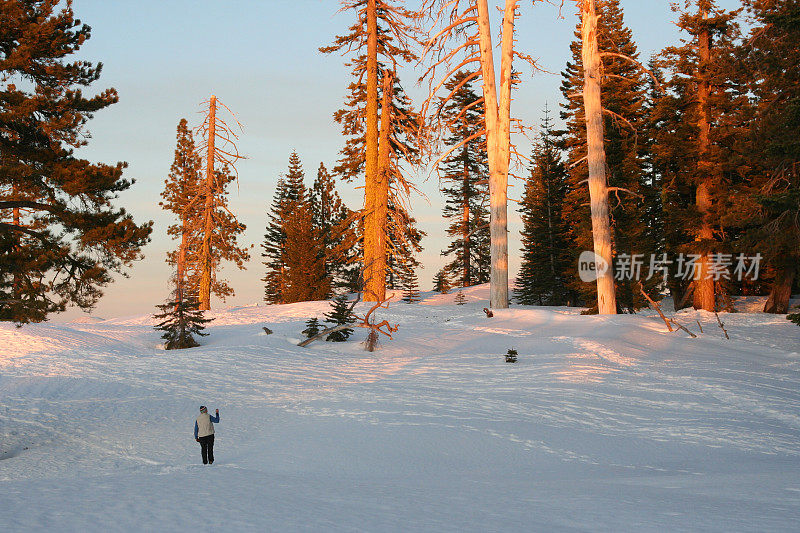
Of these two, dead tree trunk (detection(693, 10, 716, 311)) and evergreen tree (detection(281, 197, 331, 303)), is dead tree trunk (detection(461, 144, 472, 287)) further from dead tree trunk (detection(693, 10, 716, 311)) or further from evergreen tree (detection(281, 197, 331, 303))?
dead tree trunk (detection(693, 10, 716, 311))

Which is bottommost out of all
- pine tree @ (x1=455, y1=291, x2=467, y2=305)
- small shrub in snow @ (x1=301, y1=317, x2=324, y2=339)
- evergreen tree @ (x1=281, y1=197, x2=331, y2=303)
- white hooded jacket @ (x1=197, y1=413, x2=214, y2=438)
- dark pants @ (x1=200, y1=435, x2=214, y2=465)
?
dark pants @ (x1=200, y1=435, x2=214, y2=465)

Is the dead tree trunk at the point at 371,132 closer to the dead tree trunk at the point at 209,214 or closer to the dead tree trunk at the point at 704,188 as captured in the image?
the dead tree trunk at the point at 209,214

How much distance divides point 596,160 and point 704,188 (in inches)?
516

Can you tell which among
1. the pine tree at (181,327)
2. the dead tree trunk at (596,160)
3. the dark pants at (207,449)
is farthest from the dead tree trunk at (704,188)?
the dark pants at (207,449)

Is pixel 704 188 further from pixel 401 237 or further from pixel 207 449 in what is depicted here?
pixel 207 449

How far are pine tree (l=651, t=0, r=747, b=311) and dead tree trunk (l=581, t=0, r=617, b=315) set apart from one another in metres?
11.3

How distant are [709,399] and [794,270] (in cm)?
2270

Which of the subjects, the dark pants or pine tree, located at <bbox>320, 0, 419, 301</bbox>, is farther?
pine tree, located at <bbox>320, 0, 419, 301</bbox>

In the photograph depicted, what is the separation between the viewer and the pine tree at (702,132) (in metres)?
29.0

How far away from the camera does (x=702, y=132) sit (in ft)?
98.8

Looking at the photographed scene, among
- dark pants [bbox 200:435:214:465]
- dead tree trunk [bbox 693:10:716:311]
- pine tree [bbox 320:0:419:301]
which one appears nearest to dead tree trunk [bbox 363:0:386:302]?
pine tree [bbox 320:0:419:301]

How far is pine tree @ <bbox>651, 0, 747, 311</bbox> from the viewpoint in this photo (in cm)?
2898

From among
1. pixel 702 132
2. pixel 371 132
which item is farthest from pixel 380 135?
pixel 702 132

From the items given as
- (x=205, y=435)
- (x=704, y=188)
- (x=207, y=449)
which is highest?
(x=704, y=188)
